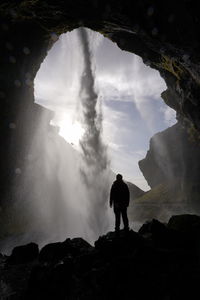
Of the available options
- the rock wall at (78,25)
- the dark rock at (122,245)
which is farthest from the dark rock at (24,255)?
the rock wall at (78,25)

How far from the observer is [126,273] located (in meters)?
6.25

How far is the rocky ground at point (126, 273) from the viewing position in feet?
19.3

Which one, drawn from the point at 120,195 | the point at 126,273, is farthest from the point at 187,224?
the point at 126,273

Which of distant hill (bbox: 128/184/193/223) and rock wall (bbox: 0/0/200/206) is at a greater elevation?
rock wall (bbox: 0/0/200/206)

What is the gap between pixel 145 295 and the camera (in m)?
5.73

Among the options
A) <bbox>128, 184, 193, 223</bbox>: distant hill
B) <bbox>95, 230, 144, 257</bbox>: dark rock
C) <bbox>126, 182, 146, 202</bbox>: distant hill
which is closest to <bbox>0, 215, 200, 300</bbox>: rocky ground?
<bbox>95, 230, 144, 257</bbox>: dark rock

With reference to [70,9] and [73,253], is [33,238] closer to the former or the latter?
[73,253]

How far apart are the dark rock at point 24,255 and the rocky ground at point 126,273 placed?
1.23 m

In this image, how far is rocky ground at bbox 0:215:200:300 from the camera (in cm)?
587

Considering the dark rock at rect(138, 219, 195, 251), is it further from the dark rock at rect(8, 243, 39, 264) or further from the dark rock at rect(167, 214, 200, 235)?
the dark rock at rect(8, 243, 39, 264)

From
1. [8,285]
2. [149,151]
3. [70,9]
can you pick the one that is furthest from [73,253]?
[149,151]

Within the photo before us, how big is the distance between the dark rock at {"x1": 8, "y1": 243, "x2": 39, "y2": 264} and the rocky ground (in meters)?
1.23

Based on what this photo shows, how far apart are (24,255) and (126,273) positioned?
235 inches

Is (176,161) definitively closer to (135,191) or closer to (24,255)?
(135,191)
